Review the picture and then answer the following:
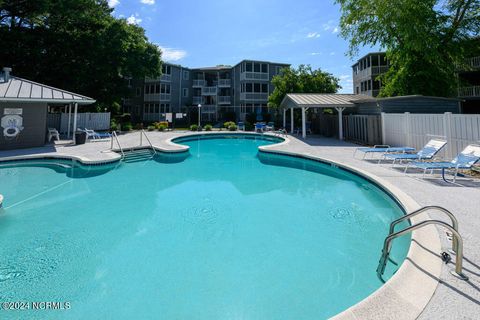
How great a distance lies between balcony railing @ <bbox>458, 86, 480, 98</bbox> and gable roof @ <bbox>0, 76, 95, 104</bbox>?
33.9 m

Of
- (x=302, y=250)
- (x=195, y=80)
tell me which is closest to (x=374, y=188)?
(x=302, y=250)

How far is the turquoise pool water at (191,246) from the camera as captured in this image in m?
3.35

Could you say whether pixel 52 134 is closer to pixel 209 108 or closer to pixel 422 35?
pixel 209 108

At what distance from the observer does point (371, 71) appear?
33.4 m

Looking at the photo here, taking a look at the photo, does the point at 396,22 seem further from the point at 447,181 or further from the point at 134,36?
the point at 134,36

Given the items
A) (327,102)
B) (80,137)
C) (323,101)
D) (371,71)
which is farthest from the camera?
(371,71)

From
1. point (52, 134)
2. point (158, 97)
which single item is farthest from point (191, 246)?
point (158, 97)

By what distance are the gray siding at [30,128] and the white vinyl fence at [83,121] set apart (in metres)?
6.79

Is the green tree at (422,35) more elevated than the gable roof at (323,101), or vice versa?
the green tree at (422,35)

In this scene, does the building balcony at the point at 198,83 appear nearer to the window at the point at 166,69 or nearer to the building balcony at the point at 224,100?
the building balcony at the point at 224,100

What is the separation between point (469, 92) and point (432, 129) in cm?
2191

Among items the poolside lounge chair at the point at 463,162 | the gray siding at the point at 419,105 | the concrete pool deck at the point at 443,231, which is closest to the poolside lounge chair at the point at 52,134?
the concrete pool deck at the point at 443,231

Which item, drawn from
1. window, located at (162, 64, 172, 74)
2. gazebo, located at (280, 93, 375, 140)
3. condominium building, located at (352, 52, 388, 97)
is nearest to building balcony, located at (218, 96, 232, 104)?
window, located at (162, 64, 172, 74)

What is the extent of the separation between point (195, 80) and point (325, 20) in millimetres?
24267
